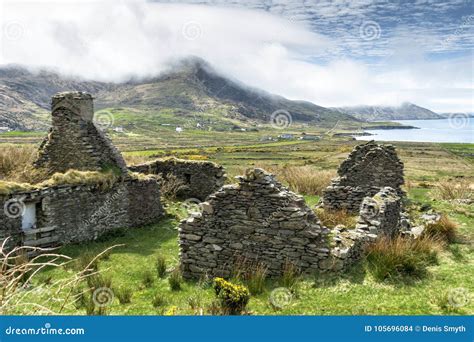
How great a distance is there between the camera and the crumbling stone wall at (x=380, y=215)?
1135 cm

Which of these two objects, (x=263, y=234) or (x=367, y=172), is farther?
(x=367, y=172)

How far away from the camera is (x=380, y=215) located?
→ 11.9m

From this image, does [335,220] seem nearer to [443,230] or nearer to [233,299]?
[443,230]

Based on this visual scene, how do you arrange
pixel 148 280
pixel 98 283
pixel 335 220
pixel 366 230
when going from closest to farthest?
pixel 98 283 < pixel 148 280 < pixel 366 230 < pixel 335 220

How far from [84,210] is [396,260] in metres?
11.9

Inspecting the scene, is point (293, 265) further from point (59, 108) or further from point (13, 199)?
point (59, 108)

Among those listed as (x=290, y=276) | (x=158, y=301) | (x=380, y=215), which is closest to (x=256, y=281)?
(x=290, y=276)

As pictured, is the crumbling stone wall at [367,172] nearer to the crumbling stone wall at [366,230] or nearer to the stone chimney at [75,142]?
the crumbling stone wall at [366,230]

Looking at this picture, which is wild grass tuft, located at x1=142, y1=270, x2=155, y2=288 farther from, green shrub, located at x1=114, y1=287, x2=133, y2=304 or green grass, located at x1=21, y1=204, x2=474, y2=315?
green shrub, located at x1=114, y1=287, x2=133, y2=304

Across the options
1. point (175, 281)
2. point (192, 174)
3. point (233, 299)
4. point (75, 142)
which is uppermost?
point (75, 142)

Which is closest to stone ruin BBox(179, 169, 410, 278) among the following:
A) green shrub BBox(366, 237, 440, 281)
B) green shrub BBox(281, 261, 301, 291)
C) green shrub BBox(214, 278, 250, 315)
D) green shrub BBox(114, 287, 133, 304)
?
green shrub BBox(281, 261, 301, 291)

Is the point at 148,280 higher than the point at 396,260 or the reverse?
the reverse

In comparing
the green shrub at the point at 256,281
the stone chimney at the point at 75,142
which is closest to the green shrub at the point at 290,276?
the green shrub at the point at 256,281

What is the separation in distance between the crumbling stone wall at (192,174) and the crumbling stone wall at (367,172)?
6932mm
